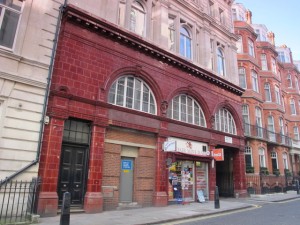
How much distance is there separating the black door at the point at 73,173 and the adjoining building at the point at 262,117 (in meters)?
15.3

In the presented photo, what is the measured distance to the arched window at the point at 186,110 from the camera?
15.8 metres

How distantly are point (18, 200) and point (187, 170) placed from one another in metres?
9.76

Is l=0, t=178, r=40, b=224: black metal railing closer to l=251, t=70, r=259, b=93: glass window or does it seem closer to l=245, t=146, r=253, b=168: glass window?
l=245, t=146, r=253, b=168: glass window

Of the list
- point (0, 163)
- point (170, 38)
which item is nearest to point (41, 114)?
point (0, 163)

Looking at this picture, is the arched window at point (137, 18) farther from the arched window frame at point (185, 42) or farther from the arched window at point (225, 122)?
the arched window at point (225, 122)

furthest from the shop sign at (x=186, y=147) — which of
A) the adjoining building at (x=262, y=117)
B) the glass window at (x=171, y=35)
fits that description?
the adjoining building at (x=262, y=117)

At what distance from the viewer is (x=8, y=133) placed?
9.02 m

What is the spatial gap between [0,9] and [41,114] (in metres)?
4.17

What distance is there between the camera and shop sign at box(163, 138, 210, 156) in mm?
13758

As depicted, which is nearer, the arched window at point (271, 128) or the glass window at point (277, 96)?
the arched window at point (271, 128)

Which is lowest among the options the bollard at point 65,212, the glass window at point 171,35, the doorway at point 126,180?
the bollard at point 65,212

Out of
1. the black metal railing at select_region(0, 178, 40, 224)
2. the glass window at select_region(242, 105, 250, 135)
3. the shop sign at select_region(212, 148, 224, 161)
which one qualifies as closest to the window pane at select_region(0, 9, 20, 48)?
the black metal railing at select_region(0, 178, 40, 224)

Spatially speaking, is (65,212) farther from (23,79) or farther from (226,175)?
(226,175)

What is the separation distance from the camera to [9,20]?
9898mm
